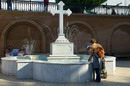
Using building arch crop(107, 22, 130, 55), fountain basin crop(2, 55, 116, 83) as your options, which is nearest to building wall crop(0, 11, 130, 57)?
building arch crop(107, 22, 130, 55)

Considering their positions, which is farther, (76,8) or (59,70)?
(76,8)

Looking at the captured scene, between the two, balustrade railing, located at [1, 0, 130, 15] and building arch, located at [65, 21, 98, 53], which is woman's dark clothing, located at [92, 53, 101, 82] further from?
balustrade railing, located at [1, 0, 130, 15]

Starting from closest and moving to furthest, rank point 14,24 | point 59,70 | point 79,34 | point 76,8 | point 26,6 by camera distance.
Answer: point 59,70
point 14,24
point 26,6
point 79,34
point 76,8

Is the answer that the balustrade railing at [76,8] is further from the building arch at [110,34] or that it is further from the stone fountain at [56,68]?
the stone fountain at [56,68]

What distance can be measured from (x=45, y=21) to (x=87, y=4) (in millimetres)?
4822

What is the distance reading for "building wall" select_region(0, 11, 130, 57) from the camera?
22.6 metres

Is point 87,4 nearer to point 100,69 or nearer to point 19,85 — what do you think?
point 100,69

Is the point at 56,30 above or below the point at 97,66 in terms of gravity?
above

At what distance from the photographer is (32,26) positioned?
23156 millimetres

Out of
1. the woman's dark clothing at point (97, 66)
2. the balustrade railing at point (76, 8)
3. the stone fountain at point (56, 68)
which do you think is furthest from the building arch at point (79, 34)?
the woman's dark clothing at point (97, 66)

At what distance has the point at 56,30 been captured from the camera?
23.2m

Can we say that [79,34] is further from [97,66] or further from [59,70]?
[59,70]

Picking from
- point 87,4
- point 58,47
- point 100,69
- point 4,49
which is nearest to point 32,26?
point 4,49

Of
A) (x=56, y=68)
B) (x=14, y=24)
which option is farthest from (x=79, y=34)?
(x=56, y=68)
